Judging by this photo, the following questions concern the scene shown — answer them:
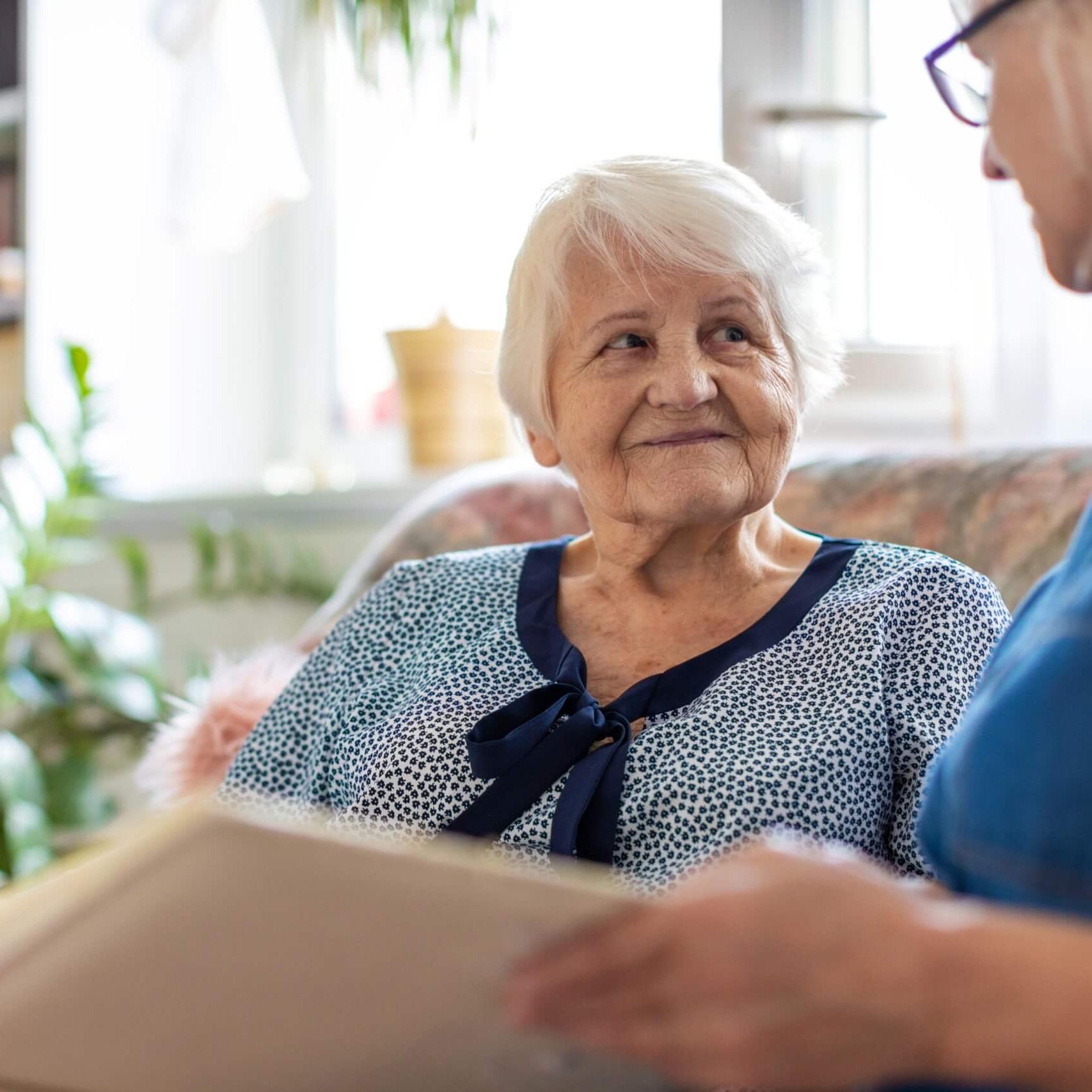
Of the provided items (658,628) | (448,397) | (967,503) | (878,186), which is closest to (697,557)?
(658,628)

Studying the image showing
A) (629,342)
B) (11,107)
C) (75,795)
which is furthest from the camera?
(11,107)

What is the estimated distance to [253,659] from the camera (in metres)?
1.55

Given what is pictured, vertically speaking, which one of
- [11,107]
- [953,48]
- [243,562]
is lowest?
[243,562]

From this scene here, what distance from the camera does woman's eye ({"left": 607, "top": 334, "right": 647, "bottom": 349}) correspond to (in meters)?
1.28

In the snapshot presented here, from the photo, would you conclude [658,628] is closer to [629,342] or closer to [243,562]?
[629,342]

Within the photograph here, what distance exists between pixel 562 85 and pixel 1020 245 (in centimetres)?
119

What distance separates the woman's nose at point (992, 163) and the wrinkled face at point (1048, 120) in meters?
0.02

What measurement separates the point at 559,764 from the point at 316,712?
329 mm

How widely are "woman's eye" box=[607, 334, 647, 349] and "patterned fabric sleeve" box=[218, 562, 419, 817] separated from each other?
351mm

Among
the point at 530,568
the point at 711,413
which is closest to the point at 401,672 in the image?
the point at 530,568

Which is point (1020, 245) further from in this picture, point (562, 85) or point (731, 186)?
point (562, 85)

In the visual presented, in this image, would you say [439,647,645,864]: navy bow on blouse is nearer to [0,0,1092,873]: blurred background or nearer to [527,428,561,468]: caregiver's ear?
[527,428,561,468]: caregiver's ear

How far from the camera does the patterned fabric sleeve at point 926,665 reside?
1.13 m

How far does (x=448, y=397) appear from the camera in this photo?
2572 mm
